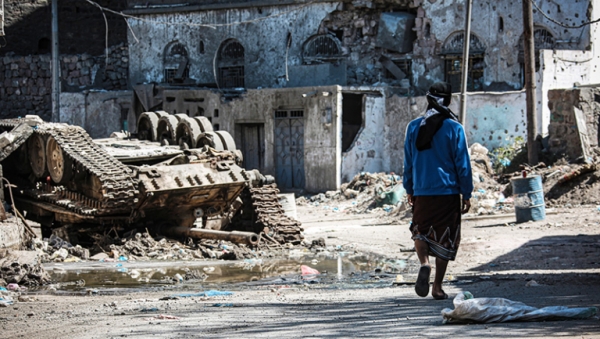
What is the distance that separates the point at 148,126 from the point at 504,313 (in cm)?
1377

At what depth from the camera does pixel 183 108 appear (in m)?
28.2

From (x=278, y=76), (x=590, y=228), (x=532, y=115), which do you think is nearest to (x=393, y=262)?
(x=590, y=228)

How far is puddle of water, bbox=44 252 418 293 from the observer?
11.2 metres

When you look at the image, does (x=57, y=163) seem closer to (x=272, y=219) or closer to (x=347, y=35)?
(x=272, y=219)

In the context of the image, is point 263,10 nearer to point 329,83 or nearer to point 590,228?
point 329,83

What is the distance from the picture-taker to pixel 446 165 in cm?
722

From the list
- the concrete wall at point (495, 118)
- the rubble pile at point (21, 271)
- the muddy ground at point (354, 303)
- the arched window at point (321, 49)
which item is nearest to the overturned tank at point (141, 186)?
the muddy ground at point (354, 303)

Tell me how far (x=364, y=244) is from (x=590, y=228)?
3614 mm

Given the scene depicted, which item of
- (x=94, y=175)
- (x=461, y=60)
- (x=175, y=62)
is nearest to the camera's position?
(x=94, y=175)

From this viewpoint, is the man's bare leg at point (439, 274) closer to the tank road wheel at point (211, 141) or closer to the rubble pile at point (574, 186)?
the tank road wheel at point (211, 141)

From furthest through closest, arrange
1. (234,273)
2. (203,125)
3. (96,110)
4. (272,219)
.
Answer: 1. (96,110)
2. (203,125)
3. (272,219)
4. (234,273)

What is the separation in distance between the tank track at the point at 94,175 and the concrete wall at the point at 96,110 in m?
15.2

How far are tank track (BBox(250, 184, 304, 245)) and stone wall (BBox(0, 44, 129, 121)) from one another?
59.1 feet

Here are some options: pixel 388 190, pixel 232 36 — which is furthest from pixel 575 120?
pixel 232 36
